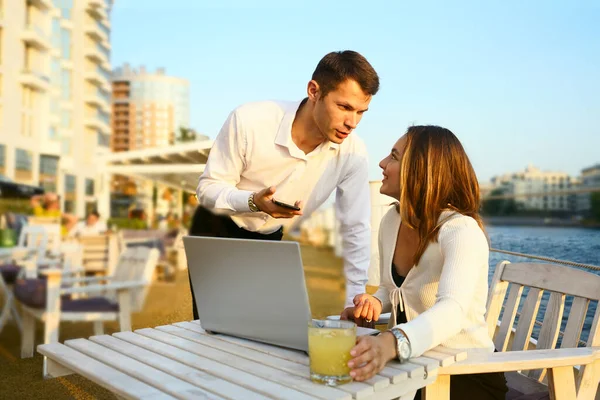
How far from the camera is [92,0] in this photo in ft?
138

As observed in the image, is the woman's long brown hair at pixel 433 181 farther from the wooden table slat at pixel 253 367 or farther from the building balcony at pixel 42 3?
the building balcony at pixel 42 3

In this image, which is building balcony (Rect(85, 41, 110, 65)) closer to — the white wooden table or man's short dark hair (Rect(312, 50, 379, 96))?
man's short dark hair (Rect(312, 50, 379, 96))

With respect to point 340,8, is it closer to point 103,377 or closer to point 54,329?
point 54,329

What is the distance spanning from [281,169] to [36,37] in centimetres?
3388

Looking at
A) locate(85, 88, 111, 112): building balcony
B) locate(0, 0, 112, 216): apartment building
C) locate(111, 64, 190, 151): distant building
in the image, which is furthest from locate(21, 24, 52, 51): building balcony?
locate(111, 64, 190, 151): distant building

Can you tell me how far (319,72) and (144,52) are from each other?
61821 millimetres

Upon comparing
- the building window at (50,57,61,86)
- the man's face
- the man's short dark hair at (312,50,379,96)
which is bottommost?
the man's face

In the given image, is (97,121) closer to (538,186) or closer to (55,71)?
(55,71)

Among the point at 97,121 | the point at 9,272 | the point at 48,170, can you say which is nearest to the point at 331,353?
the point at 9,272

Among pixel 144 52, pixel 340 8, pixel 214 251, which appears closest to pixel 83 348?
pixel 214 251

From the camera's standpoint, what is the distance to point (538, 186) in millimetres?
5645

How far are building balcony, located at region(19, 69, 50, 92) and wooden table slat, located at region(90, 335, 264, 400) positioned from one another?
33882 mm

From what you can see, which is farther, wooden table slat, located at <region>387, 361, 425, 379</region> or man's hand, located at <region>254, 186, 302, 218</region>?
man's hand, located at <region>254, 186, 302, 218</region>

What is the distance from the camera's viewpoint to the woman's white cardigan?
104 centimetres
